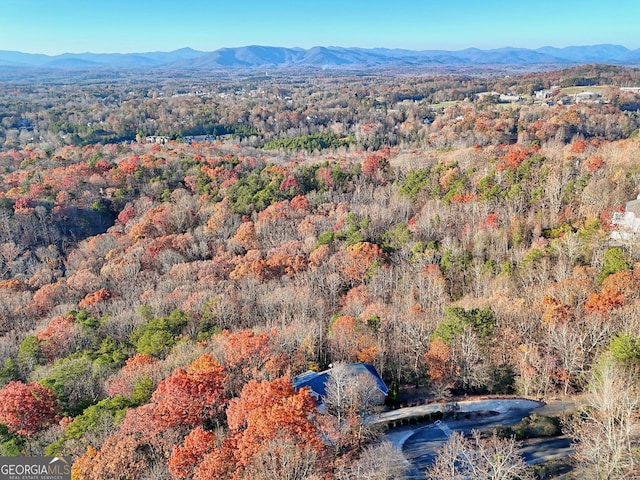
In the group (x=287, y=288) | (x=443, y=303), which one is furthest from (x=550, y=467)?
(x=287, y=288)

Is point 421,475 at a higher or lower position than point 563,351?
lower

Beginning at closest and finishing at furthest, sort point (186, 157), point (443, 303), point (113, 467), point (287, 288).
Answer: point (113, 467), point (443, 303), point (287, 288), point (186, 157)

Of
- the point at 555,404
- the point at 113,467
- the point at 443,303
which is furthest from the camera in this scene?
the point at 443,303

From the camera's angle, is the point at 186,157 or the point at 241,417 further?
the point at 186,157

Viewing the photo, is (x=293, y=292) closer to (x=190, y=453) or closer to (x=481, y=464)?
(x=190, y=453)

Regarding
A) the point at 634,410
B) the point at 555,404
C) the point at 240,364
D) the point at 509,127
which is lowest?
the point at 555,404

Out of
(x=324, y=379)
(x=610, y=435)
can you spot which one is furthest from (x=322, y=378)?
(x=610, y=435)

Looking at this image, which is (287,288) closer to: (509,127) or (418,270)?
(418,270)

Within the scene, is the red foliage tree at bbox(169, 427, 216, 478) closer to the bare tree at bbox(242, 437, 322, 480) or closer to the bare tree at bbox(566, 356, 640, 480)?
the bare tree at bbox(242, 437, 322, 480)
